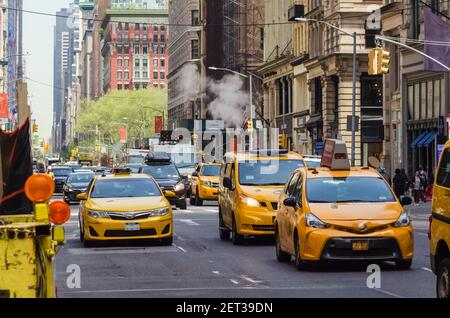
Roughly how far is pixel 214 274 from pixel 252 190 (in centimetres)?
683

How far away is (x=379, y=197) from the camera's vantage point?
64.2ft

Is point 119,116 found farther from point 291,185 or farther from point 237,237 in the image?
point 291,185

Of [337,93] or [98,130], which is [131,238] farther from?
[98,130]

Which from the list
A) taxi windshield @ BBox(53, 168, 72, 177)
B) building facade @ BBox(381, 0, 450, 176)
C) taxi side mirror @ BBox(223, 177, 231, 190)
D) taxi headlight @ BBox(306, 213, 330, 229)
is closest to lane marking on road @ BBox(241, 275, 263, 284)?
taxi headlight @ BBox(306, 213, 330, 229)

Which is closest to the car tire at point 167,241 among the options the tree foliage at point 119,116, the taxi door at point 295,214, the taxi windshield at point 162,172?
the taxi door at point 295,214

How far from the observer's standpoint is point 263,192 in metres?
25.0

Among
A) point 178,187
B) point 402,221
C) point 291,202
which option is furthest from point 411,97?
point 402,221

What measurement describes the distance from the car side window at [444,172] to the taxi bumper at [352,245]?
179 inches

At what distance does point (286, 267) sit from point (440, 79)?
40.1 meters

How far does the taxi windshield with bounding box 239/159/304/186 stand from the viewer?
25719 millimetres

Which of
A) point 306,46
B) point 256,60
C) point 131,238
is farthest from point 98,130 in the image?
point 131,238

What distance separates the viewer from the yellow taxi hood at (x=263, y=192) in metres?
24.8
